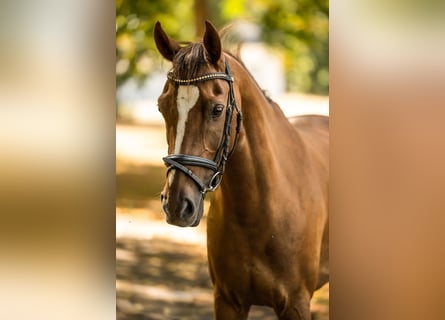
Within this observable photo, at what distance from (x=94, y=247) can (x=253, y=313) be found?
31.4 inches

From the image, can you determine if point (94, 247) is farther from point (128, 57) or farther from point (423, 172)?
point (423, 172)

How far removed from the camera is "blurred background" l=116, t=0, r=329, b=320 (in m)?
2.52

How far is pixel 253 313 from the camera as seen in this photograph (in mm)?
2539

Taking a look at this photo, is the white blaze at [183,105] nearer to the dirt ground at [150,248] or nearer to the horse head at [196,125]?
the horse head at [196,125]

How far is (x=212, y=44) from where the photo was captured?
224 cm

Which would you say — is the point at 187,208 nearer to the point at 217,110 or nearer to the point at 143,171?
the point at 217,110

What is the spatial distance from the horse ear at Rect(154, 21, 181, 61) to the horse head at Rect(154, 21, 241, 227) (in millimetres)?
162

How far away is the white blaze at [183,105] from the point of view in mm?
2168

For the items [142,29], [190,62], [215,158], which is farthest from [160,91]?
[215,158]

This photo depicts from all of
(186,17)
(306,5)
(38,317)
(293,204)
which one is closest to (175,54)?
(186,17)

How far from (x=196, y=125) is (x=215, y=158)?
0.13 meters

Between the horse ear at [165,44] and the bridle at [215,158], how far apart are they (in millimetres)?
191

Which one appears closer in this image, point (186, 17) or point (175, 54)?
point (175, 54)

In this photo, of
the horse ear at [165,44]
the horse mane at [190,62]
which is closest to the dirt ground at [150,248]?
the horse ear at [165,44]
